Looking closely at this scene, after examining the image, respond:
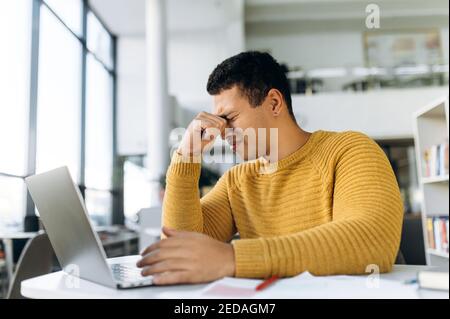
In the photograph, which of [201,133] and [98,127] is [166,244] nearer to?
[201,133]

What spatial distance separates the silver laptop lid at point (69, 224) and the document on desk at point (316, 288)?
0.60 ft

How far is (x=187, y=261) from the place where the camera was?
64cm

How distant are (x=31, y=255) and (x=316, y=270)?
1329mm

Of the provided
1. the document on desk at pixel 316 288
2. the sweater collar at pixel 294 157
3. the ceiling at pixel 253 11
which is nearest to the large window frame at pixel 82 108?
the ceiling at pixel 253 11

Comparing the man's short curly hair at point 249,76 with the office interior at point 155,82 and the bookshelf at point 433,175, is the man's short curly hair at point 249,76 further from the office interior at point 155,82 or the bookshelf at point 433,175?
the office interior at point 155,82

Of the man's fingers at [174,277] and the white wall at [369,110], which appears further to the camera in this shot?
the white wall at [369,110]

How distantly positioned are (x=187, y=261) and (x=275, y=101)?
616 millimetres

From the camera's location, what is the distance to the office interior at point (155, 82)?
3.81 m

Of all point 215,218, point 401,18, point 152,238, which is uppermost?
point 401,18

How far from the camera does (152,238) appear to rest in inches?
137

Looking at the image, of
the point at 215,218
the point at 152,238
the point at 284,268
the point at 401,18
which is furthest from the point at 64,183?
the point at 401,18

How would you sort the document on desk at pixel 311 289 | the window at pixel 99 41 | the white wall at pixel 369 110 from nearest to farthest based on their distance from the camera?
the document on desk at pixel 311 289 < the white wall at pixel 369 110 < the window at pixel 99 41

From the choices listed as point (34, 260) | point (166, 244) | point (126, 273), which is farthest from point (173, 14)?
point (166, 244)
